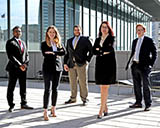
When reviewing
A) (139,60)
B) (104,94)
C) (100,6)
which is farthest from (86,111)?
(100,6)

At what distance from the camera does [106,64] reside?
4613 millimetres

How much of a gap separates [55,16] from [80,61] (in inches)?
381

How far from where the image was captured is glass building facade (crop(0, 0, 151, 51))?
41.2 feet

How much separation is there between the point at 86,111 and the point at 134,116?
0.95 m

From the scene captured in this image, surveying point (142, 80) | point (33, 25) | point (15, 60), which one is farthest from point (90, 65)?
point (15, 60)

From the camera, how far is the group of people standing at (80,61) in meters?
4.65

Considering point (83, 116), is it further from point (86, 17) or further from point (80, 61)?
point (86, 17)

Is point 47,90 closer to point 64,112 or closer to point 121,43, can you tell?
point 64,112

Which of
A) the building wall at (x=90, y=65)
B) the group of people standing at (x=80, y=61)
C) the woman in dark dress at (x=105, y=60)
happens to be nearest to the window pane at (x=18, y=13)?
the building wall at (x=90, y=65)

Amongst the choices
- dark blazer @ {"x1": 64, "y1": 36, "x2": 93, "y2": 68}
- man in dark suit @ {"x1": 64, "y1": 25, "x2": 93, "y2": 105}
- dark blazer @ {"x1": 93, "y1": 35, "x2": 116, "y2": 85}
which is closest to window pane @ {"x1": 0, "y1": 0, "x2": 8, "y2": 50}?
man in dark suit @ {"x1": 64, "y1": 25, "x2": 93, "y2": 105}

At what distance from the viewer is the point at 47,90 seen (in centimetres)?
466

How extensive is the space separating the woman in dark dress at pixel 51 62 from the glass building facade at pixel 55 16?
322 inches

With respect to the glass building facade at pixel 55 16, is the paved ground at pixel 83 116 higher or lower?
lower

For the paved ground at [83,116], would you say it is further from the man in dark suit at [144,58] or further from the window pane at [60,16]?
the window pane at [60,16]
